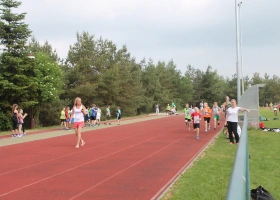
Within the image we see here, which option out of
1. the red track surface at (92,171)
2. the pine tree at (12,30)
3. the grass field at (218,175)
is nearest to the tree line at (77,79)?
the pine tree at (12,30)

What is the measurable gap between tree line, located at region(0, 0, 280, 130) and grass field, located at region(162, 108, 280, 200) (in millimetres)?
17515

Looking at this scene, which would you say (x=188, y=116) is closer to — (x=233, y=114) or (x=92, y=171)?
(x=233, y=114)

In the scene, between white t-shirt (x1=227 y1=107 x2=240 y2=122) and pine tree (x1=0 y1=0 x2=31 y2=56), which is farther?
pine tree (x1=0 y1=0 x2=31 y2=56)

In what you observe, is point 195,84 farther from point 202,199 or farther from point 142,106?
point 202,199

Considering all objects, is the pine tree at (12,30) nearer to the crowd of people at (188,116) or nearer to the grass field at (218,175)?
the crowd of people at (188,116)

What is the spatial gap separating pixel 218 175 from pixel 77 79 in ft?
117

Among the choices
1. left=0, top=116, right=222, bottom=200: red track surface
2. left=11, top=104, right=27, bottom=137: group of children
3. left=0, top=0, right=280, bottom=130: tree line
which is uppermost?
left=0, top=0, right=280, bottom=130: tree line

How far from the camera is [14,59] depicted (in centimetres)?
2500

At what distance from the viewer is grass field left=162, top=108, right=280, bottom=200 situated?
6461 millimetres

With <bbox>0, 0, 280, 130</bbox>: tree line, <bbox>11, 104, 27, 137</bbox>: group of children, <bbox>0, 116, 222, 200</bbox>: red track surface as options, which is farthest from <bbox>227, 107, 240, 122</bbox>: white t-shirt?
<bbox>0, 0, 280, 130</bbox>: tree line

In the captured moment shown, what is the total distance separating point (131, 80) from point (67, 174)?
45.5 m

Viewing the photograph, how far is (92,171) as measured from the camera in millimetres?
8758

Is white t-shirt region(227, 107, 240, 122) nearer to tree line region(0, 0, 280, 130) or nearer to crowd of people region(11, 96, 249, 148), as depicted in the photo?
crowd of people region(11, 96, 249, 148)

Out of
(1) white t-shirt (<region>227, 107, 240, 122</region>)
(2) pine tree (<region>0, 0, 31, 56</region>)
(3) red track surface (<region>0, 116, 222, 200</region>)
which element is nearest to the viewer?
(3) red track surface (<region>0, 116, 222, 200</region>)
